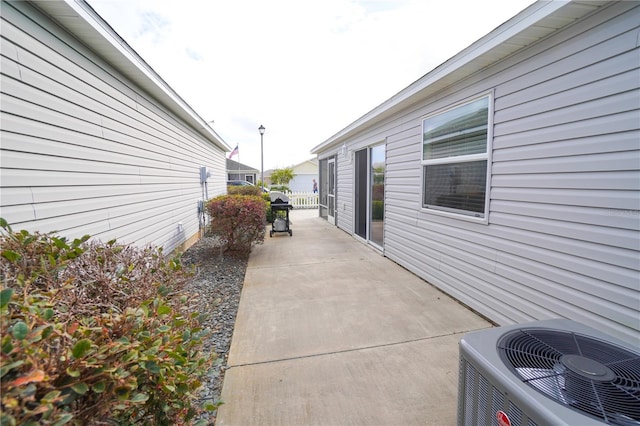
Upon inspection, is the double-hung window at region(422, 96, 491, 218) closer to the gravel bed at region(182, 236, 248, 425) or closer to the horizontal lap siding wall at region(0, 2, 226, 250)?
the gravel bed at region(182, 236, 248, 425)

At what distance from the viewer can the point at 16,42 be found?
207cm

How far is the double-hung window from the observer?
317 centimetres

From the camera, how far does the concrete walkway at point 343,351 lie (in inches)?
73.4

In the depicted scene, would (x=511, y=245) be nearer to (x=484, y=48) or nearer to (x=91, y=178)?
(x=484, y=48)

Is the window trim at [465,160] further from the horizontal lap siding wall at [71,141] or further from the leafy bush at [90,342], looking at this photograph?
the horizontal lap siding wall at [71,141]

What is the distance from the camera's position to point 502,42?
255cm

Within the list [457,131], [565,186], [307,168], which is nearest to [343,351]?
[565,186]

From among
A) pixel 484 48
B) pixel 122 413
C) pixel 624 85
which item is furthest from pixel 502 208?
pixel 122 413

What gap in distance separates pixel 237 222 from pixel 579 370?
16.0 ft

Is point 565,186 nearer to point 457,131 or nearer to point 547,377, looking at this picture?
point 457,131

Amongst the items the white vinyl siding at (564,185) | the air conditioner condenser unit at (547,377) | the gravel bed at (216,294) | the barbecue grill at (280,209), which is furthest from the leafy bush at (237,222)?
the air conditioner condenser unit at (547,377)

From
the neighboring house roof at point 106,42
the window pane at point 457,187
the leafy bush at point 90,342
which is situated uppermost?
the neighboring house roof at point 106,42

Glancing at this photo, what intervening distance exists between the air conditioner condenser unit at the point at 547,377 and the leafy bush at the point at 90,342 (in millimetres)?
1216

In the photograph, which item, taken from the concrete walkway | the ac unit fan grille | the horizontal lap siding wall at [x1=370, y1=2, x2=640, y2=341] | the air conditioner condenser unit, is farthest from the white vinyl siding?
the ac unit fan grille
